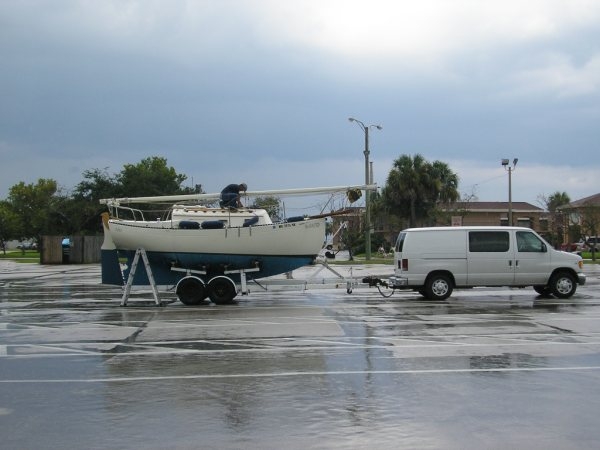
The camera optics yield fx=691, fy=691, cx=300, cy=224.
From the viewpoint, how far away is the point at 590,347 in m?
10.5

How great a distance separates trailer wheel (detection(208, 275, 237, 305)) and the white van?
174 inches

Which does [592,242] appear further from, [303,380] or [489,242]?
[303,380]

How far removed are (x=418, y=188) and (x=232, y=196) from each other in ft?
128

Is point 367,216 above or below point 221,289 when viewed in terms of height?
above

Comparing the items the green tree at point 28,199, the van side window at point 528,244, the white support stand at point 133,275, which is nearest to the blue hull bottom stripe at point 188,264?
the white support stand at point 133,275

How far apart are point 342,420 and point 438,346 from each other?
179 inches

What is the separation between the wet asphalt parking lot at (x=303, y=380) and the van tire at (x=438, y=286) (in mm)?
2854

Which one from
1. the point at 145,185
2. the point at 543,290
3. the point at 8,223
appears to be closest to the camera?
the point at 543,290

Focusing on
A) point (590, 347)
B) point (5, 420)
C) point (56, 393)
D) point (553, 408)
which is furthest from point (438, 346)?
point (5, 420)

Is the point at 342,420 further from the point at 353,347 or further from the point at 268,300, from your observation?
the point at 268,300

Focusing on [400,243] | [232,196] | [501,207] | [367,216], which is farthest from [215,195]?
[501,207]

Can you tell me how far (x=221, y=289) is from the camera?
1805cm

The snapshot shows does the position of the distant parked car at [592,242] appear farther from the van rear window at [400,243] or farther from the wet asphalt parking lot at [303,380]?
the wet asphalt parking lot at [303,380]

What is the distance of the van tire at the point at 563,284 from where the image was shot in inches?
733
